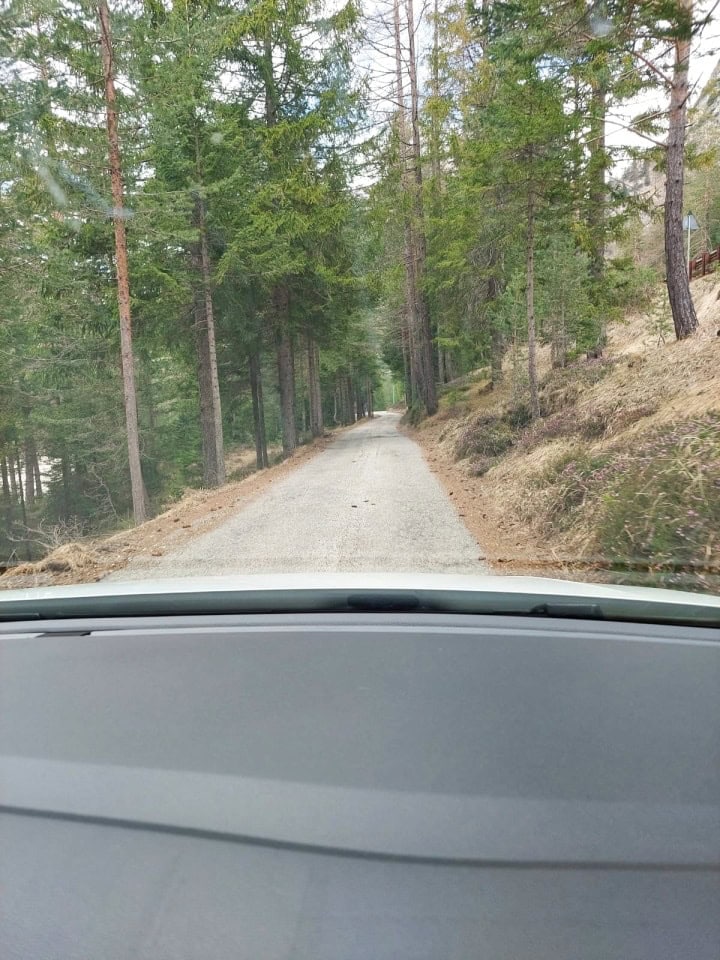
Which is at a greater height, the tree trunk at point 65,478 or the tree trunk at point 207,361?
the tree trunk at point 207,361

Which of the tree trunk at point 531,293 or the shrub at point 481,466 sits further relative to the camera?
the tree trunk at point 531,293

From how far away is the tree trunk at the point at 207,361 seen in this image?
17.4 metres

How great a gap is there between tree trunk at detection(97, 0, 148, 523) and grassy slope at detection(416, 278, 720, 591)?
7.09m

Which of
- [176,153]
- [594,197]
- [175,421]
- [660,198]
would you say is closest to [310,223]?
[176,153]

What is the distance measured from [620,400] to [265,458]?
16503 mm

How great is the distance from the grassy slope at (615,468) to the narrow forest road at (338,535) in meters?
0.44

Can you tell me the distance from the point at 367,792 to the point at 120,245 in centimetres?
1499

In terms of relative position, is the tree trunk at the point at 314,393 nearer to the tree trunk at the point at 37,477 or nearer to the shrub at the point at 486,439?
the tree trunk at the point at 37,477

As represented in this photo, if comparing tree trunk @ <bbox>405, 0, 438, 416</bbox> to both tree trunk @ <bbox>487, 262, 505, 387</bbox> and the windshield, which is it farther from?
tree trunk @ <bbox>487, 262, 505, 387</bbox>

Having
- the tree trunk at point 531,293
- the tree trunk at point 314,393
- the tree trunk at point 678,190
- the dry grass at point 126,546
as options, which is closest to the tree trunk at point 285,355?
the tree trunk at point 314,393

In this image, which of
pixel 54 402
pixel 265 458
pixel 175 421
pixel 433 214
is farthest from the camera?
pixel 175 421

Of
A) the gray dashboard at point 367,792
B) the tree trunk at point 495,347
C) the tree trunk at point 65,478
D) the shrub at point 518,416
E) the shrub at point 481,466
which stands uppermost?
the tree trunk at point 495,347

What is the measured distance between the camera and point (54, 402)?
2150 cm

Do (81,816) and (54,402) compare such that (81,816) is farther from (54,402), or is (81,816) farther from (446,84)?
(54,402)
